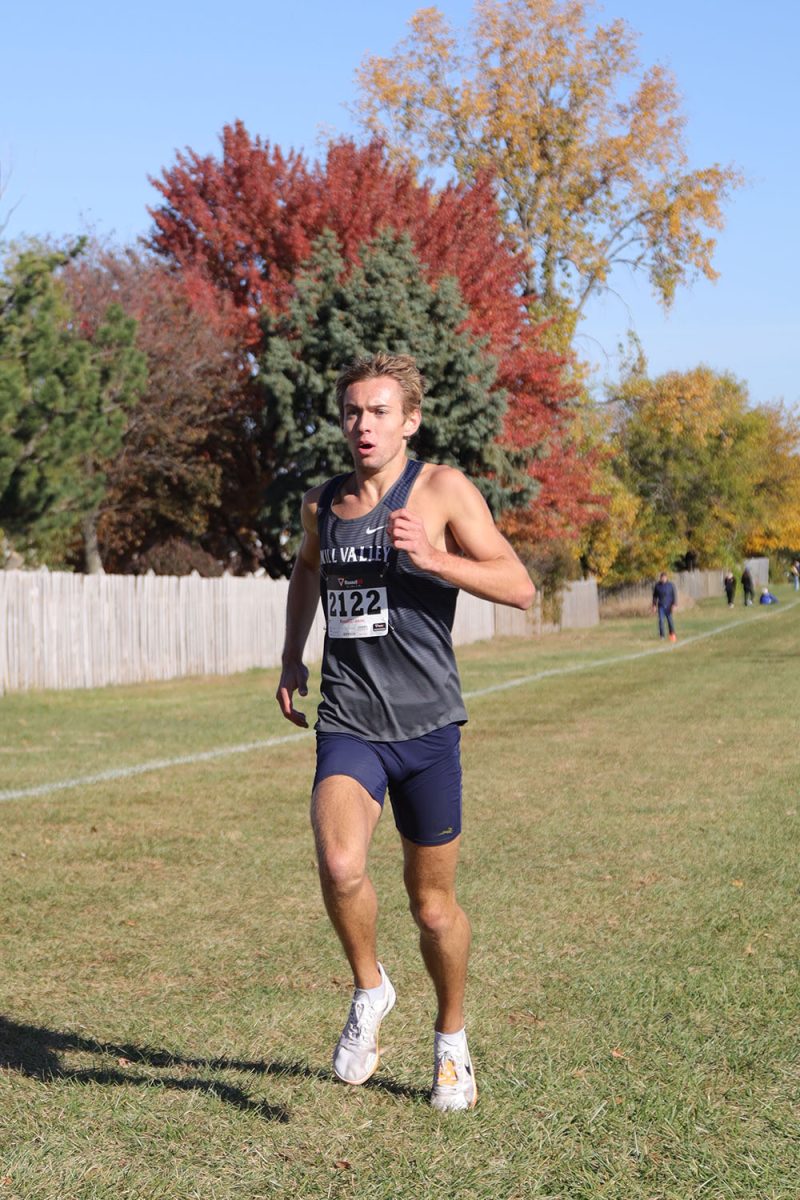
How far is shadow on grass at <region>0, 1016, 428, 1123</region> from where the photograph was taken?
476cm

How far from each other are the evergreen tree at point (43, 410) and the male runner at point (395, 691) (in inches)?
685

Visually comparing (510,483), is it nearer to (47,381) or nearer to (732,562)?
(47,381)

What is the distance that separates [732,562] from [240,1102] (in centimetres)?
8717

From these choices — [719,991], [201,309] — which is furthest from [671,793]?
[201,309]

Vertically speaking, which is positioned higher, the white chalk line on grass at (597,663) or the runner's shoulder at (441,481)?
the runner's shoulder at (441,481)

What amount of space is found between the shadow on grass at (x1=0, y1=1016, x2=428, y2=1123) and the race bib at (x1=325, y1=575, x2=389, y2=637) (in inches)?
55.7

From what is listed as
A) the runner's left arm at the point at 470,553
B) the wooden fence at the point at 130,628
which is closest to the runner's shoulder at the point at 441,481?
the runner's left arm at the point at 470,553

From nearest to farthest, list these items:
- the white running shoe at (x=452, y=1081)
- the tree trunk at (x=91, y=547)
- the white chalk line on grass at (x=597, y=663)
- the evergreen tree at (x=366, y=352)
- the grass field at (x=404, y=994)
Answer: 1. the grass field at (x=404, y=994)
2. the white running shoe at (x=452, y=1081)
3. the white chalk line on grass at (x=597, y=663)
4. the tree trunk at (x=91, y=547)
5. the evergreen tree at (x=366, y=352)

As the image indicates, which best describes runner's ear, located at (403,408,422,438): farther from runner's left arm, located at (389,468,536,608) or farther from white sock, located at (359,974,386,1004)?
white sock, located at (359,974,386,1004)

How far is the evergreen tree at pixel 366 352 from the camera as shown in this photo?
3262 cm

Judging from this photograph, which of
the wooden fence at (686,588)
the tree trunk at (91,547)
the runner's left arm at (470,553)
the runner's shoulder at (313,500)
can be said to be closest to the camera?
the runner's left arm at (470,553)

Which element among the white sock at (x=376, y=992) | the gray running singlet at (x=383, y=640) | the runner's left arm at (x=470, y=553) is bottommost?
the white sock at (x=376, y=992)

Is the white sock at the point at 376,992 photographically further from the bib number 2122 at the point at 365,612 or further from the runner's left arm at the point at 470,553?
the runner's left arm at the point at 470,553

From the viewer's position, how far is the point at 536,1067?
5.00 meters
